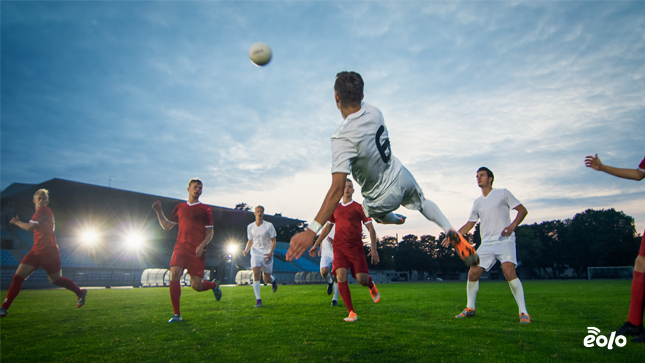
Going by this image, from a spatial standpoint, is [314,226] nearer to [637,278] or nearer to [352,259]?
[352,259]

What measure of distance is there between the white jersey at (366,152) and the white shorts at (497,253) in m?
3.89

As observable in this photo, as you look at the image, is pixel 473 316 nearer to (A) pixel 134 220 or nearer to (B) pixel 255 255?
(B) pixel 255 255

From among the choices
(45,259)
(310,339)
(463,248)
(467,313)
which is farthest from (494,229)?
(45,259)

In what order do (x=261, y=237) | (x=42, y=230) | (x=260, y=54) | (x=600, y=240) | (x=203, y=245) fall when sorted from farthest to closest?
(x=600, y=240)
(x=261, y=237)
(x=42, y=230)
(x=203, y=245)
(x=260, y=54)

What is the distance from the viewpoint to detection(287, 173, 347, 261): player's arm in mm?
2510

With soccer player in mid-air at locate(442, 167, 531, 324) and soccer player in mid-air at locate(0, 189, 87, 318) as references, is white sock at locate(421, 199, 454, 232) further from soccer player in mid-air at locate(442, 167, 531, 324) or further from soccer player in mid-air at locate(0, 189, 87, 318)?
soccer player in mid-air at locate(0, 189, 87, 318)

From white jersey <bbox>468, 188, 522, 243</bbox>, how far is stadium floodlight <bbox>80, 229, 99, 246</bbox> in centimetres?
4045

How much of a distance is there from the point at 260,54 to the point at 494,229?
5.57 m

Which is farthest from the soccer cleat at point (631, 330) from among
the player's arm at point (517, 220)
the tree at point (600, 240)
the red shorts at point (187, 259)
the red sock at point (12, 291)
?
the tree at point (600, 240)

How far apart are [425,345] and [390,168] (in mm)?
2210

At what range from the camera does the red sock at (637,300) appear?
4473mm

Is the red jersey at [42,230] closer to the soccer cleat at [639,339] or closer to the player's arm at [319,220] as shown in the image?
the player's arm at [319,220]

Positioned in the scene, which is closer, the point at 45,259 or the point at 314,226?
the point at 314,226

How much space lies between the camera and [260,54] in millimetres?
7121
